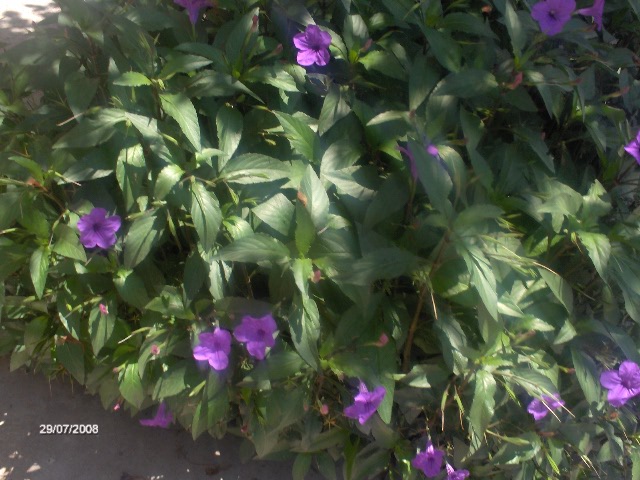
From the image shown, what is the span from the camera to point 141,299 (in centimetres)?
187

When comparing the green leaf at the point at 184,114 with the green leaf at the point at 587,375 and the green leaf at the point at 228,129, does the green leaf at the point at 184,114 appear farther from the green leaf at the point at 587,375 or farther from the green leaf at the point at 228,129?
the green leaf at the point at 587,375

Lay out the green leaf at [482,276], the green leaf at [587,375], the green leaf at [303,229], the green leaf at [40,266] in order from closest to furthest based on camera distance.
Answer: the green leaf at [482,276], the green leaf at [303,229], the green leaf at [40,266], the green leaf at [587,375]

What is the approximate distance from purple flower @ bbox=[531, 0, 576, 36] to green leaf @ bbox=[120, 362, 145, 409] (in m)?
1.57

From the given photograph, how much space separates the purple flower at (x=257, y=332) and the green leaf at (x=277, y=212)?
0.79ft

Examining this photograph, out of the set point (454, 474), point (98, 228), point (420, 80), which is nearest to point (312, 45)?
point (420, 80)

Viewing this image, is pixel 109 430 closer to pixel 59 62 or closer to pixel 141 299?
pixel 141 299

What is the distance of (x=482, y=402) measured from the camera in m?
1.75

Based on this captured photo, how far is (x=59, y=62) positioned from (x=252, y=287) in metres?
0.87

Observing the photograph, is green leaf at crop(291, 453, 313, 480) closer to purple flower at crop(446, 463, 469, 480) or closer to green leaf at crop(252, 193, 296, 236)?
purple flower at crop(446, 463, 469, 480)

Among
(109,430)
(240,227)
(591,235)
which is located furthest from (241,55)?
(109,430)

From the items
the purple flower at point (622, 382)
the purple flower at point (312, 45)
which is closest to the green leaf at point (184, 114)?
the purple flower at point (312, 45)

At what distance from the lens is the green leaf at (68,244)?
5.89 feet

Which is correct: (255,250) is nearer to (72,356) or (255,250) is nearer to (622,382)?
(72,356)

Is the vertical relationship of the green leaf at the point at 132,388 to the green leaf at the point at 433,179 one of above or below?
below
